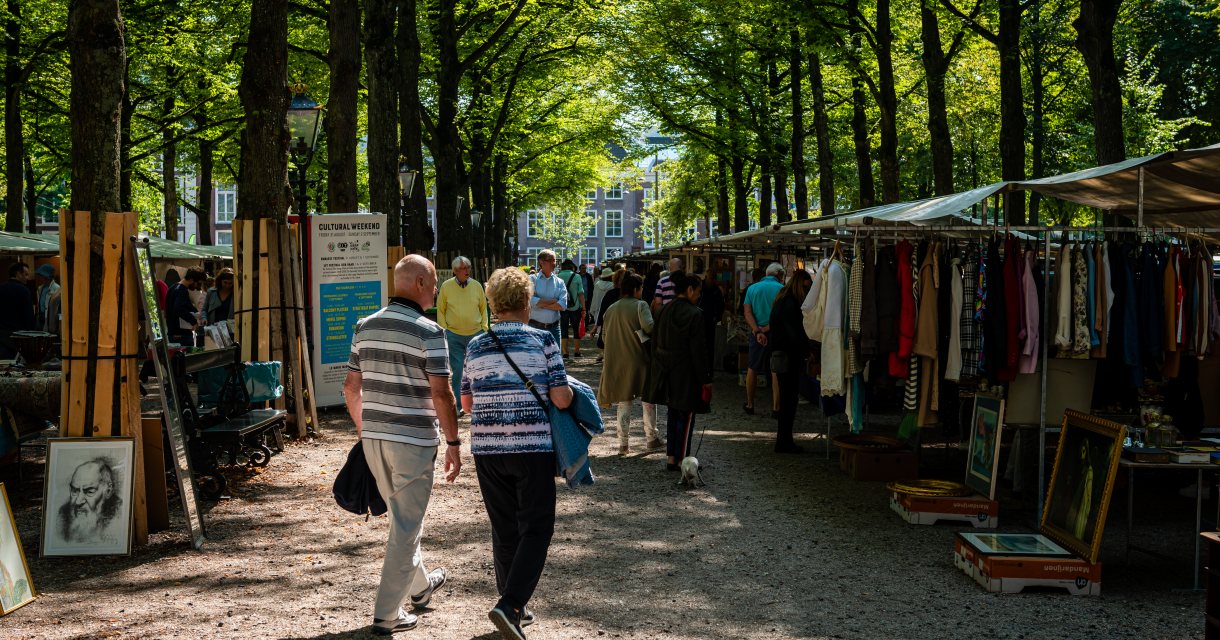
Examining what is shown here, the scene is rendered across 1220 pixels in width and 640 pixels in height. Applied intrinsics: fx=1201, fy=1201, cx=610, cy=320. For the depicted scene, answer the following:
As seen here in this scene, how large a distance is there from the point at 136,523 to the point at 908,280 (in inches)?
235

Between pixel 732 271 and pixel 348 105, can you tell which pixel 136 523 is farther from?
pixel 732 271

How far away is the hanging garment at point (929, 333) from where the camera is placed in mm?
9391

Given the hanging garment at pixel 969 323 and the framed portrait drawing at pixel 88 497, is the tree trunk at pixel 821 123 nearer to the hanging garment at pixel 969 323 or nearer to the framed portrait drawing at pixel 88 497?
the hanging garment at pixel 969 323

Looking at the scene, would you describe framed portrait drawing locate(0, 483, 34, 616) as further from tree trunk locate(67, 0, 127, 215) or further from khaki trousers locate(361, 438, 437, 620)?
tree trunk locate(67, 0, 127, 215)

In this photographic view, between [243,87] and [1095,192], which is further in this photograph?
[243,87]

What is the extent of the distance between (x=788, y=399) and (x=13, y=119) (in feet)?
59.7

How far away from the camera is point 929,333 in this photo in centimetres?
943

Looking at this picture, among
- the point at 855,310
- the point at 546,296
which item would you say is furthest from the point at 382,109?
the point at 855,310

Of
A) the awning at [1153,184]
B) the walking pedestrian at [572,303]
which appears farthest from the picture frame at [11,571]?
the walking pedestrian at [572,303]

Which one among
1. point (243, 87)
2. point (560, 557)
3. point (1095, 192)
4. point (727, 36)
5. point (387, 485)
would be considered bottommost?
point (560, 557)

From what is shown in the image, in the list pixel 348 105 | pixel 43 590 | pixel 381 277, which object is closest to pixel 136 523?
pixel 43 590

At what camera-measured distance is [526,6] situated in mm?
27969

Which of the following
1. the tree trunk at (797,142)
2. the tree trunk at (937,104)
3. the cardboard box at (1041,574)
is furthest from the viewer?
the tree trunk at (797,142)

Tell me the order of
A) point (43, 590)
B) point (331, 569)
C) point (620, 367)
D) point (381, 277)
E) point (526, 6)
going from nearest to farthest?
point (43, 590) → point (331, 569) → point (620, 367) → point (381, 277) → point (526, 6)
